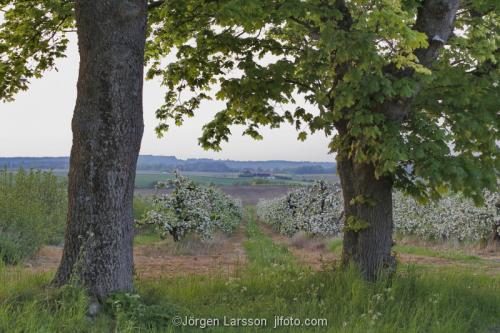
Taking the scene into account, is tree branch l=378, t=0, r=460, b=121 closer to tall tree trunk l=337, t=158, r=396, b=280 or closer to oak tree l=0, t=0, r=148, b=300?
tall tree trunk l=337, t=158, r=396, b=280

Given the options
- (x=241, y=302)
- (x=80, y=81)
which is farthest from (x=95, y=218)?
(x=241, y=302)

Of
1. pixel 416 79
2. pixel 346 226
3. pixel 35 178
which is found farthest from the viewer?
pixel 35 178

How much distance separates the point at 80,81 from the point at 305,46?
570cm

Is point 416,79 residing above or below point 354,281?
above

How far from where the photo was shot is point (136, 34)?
7.13m

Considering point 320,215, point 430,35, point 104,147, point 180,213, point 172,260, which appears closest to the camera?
point 104,147

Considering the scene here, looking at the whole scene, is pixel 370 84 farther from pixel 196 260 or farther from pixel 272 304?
pixel 196 260

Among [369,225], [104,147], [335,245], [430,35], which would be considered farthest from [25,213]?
[335,245]

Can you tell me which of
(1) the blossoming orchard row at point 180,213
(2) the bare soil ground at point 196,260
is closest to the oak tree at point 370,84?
(2) the bare soil ground at point 196,260

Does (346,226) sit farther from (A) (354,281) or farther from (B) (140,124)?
(B) (140,124)

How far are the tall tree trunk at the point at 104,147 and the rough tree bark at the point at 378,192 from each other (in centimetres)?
440

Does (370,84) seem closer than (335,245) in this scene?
Yes

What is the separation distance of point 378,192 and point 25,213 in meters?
10.3

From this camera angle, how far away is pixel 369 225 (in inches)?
381
